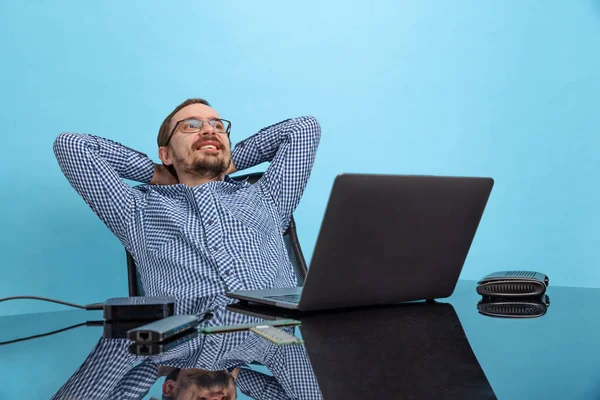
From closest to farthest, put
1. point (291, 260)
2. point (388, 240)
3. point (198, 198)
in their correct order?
point (388, 240) < point (198, 198) < point (291, 260)

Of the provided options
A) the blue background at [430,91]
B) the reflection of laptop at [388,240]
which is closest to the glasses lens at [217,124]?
the blue background at [430,91]

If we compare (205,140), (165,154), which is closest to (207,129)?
(205,140)

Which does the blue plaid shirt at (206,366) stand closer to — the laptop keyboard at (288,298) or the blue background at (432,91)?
the laptop keyboard at (288,298)

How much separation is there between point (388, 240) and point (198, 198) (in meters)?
0.89

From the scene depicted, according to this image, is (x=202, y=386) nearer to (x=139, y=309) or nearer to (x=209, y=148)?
(x=139, y=309)

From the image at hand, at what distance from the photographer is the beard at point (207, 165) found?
194cm

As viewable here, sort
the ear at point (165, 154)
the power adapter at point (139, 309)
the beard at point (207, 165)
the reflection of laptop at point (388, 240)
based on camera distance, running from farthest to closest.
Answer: the ear at point (165, 154)
the beard at point (207, 165)
the power adapter at point (139, 309)
the reflection of laptop at point (388, 240)

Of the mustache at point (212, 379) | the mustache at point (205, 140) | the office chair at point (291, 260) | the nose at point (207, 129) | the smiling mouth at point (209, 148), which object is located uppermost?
the mustache at point (212, 379)

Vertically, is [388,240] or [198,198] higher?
[388,240]

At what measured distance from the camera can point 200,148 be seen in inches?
76.8

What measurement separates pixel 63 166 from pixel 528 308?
1.32m

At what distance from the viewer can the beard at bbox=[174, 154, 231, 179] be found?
6.36ft

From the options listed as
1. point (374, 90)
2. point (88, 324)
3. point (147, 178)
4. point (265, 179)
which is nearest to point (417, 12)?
point (374, 90)

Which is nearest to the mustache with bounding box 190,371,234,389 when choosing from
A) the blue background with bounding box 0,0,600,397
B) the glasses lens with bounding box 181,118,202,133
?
the glasses lens with bounding box 181,118,202,133
